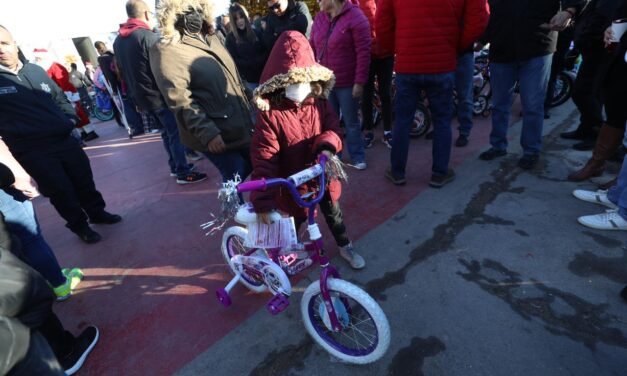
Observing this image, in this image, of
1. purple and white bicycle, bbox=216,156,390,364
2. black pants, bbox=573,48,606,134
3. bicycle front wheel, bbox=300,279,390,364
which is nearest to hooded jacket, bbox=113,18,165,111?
purple and white bicycle, bbox=216,156,390,364

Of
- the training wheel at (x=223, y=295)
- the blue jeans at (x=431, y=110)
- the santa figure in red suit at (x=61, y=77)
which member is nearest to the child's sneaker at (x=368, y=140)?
the blue jeans at (x=431, y=110)

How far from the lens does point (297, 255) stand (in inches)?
87.6

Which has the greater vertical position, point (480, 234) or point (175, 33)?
point (175, 33)

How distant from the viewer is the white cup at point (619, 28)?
2.38 meters

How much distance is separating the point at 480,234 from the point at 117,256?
136 inches

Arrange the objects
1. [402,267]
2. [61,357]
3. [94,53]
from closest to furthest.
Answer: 1. [61,357]
2. [402,267]
3. [94,53]

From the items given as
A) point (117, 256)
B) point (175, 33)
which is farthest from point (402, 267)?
point (117, 256)

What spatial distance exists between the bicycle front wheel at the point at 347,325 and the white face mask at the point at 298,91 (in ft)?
3.50

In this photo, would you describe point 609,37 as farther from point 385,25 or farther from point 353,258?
point 353,258

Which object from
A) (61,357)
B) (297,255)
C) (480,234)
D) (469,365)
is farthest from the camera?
(480,234)

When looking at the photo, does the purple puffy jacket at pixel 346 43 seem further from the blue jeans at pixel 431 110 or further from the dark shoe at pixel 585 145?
the dark shoe at pixel 585 145

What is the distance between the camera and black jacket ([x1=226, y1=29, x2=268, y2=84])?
4.54 metres

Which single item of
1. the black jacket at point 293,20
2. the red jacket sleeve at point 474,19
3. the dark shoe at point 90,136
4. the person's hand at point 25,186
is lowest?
the dark shoe at point 90,136

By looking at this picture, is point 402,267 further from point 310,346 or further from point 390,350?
point 310,346
